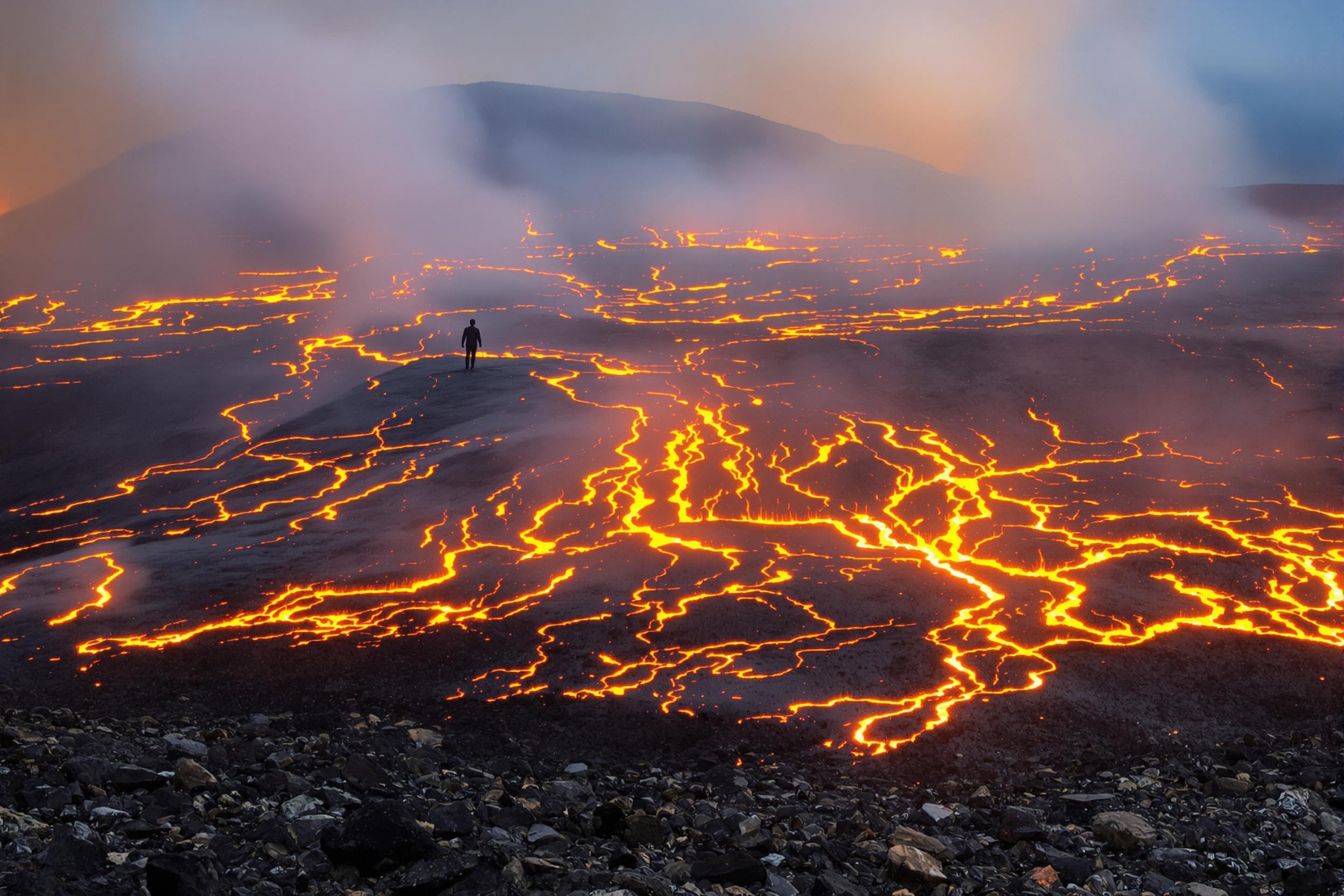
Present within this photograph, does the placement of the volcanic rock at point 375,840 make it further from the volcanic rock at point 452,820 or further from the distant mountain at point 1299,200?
the distant mountain at point 1299,200

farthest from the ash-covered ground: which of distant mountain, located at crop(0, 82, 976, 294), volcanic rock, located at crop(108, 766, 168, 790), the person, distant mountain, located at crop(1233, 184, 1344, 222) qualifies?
distant mountain, located at crop(1233, 184, 1344, 222)

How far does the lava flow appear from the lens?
1044cm

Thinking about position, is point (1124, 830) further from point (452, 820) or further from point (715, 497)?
point (715, 497)

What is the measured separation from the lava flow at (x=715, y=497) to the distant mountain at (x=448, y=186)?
1912 cm

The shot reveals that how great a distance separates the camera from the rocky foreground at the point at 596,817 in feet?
16.6

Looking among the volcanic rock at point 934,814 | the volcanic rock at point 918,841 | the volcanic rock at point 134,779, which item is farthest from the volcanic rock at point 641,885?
the volcanic rock at point 134,779

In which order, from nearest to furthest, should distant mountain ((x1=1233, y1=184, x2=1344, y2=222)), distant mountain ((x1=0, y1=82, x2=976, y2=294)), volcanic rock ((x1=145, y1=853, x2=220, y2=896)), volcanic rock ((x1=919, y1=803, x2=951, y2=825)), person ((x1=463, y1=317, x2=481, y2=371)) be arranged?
volcanic rock ((x1=145, y1=853, x2=220, y2=896)) < volcanic rock ((x1=919, y1=803, x2=951, y2=825)) < person ((x1=463, y1=317, x2=481, y2=371)) < distant mountain ((x1=0, y1=82, x2=976, y2=294)) < distant mountain ((x1=1233, y1=184, x2=1344, y2=222))

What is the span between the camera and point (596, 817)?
625cm

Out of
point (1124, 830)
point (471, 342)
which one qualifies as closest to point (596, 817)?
point (1124, 830)

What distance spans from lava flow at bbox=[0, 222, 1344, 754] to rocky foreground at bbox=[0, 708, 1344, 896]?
4.39ft

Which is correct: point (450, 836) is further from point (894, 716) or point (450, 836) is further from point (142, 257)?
point (142, 257)

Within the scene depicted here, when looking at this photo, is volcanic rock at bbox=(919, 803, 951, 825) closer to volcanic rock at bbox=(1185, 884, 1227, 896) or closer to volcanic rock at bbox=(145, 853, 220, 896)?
volcanic rock at bbox=(1185, 884, 1227, 896)

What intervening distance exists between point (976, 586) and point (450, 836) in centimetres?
808

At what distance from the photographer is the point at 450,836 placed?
18.6 feet
